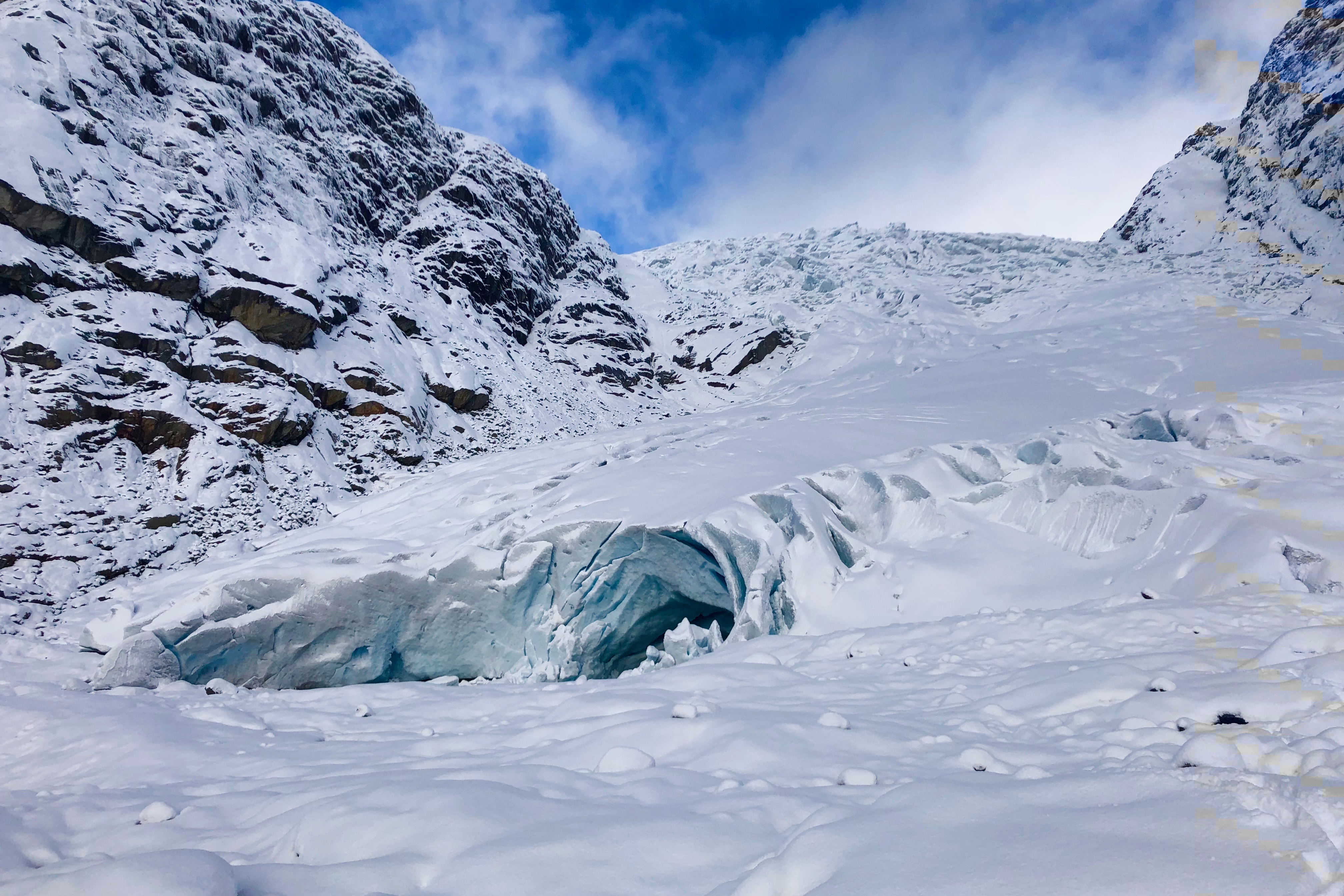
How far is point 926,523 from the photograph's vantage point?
24.8 ft

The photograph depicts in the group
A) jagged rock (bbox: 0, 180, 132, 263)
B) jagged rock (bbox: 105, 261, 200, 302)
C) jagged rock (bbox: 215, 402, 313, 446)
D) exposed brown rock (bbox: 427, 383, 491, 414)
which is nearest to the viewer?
jagged rock (bbox: 0, 180, 132, 263)

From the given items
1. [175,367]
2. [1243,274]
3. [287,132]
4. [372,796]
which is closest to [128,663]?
[372,796]

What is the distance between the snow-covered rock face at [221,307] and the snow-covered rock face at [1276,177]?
29.0 meters

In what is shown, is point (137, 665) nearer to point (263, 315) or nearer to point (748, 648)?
point (748, 648)

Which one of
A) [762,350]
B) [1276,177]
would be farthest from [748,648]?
[1276,177]

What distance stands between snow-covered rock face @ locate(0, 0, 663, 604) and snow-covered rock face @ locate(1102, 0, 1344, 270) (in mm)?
28980

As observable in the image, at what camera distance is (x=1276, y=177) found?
28906 mm

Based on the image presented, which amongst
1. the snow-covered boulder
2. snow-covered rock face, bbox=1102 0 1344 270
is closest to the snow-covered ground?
the snow-covered boulder

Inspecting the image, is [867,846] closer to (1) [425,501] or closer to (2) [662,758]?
(2) [662,758]

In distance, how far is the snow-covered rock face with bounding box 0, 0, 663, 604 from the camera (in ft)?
52.6

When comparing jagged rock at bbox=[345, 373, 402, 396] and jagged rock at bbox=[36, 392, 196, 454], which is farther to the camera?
jagged rock at bbox=[345, 373, 402, 396]

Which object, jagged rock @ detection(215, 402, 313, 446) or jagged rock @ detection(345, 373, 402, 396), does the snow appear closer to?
jagged rock @ detection(215, 402, 313, 446)

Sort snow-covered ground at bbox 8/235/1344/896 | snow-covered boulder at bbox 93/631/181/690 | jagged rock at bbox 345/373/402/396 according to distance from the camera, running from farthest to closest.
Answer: jagged rock at bbox 345/373/402/396 < snow-covered boulder at bbox 93/631/181/690 < snow-covered ground at bbox 8/235/1344/896

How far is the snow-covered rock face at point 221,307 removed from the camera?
16031 millimetres
